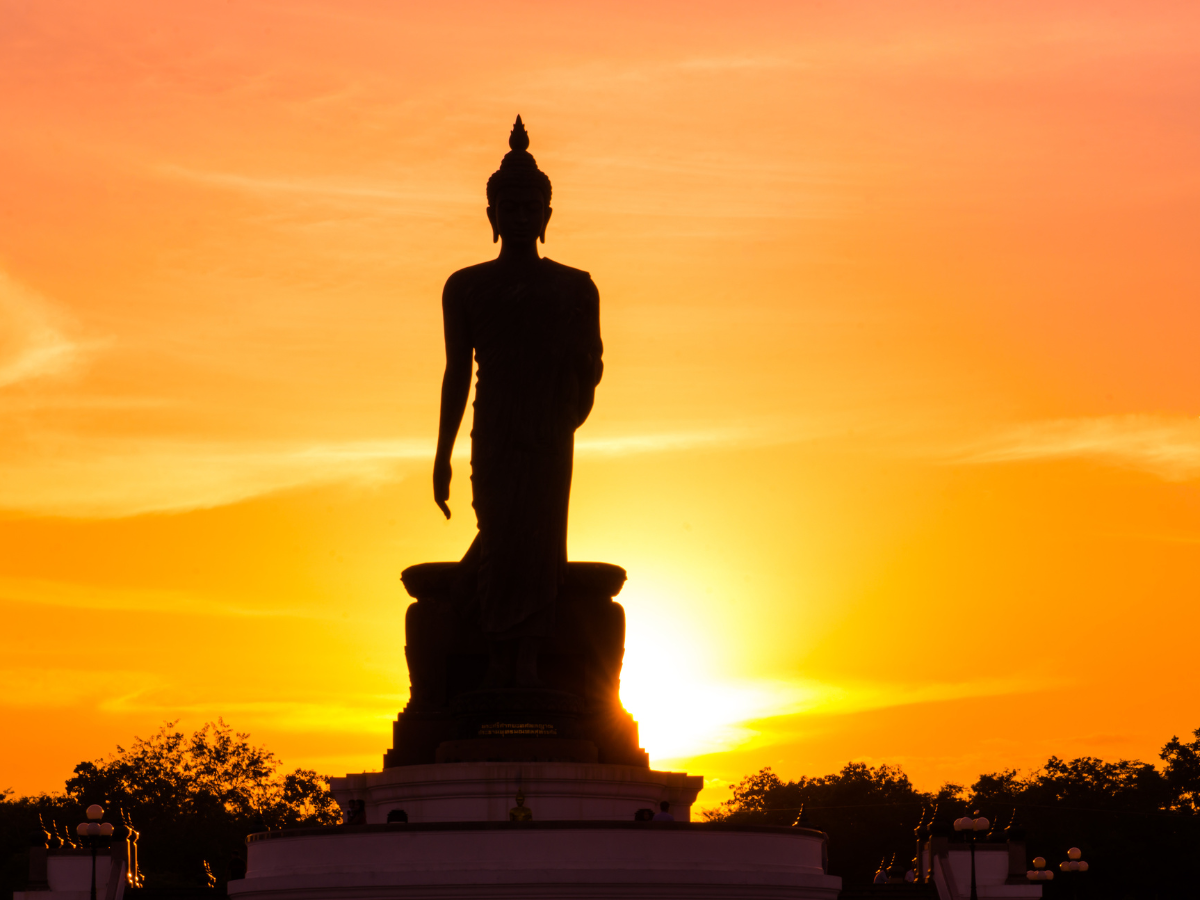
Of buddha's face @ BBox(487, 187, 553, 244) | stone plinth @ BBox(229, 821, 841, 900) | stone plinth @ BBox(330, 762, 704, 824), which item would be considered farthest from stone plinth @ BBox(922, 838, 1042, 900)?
buddha's face @ BBox(487, 187, 553, 244)

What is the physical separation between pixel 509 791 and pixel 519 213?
8.04 metres

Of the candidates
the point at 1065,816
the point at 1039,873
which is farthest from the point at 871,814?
the point at 1039,873

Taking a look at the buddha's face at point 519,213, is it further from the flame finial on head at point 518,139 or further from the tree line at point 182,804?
the tree line at point 182,804

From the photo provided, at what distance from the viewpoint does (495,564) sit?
1075 inches

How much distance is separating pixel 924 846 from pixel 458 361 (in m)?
10.3

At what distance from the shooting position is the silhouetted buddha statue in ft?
89.4

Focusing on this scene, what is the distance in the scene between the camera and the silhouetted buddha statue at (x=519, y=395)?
27.2m

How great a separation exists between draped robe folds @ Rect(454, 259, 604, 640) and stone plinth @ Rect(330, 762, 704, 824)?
8.51 feet

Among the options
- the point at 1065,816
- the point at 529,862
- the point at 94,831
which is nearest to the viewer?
the point at 529,862

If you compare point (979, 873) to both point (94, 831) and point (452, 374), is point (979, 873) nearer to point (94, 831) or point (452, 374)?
point (452, 374)

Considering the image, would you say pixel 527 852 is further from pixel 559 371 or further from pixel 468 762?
pixel 559 371

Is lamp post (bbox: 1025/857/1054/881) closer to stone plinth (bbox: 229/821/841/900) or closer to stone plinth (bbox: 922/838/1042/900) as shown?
stone plinth (bbox: 922/838/1042/900)

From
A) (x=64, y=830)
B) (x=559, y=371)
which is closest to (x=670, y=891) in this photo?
(x=559, y=371)

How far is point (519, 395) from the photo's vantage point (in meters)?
27.7
